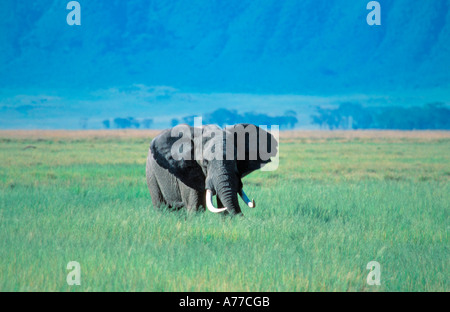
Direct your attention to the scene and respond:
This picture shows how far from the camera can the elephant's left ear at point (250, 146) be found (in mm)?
10039

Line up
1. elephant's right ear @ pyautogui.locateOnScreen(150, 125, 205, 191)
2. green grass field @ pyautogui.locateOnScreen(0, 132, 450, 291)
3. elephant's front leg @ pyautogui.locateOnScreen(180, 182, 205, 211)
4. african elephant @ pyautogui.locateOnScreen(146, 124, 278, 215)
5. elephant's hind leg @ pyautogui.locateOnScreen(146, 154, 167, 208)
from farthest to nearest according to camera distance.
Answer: elephant's hind leg @ pyautogui.locateOnScreen(146, 154, 167, 208)
elephant's front leg @ pyautogui.locateOnScreen(180, 182, 205, 211)
elephant's right ear @ pyautogui.locateOnScreen(150, 125, 205, 191)
african elephant @ pyautogui.locateOnScreen(146, 124, 278, 215)
green grass field @ pyautogui.locateOnScreen(0, 132, 450, 291)

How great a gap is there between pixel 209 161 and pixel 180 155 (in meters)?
0.84

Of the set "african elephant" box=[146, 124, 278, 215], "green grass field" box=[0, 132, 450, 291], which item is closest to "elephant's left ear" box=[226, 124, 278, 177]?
"african elephant" box=[146, 124, 278, 215]

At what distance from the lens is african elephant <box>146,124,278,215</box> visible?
915 cm

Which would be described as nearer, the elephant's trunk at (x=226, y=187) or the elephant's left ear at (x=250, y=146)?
the elephant's trunk at (x=226, y=187)

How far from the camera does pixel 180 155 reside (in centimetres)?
997

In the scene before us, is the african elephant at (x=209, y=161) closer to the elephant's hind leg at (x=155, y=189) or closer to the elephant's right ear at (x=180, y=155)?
the elephant's right ear at (x=180, y=155)

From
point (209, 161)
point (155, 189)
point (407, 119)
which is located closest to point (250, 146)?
point (209, 161)

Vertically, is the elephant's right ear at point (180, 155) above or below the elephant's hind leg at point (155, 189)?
above

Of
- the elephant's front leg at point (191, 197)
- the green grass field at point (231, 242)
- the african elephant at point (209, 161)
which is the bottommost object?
the green grass field at point (231, 242)

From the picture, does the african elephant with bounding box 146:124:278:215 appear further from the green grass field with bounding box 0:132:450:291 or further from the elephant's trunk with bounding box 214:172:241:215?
the green grass field with bounding box 0:132:450:291

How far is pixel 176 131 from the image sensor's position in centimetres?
1025

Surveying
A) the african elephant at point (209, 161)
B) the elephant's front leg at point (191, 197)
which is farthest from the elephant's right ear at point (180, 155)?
the elephant's front leg at point (191, 197)
